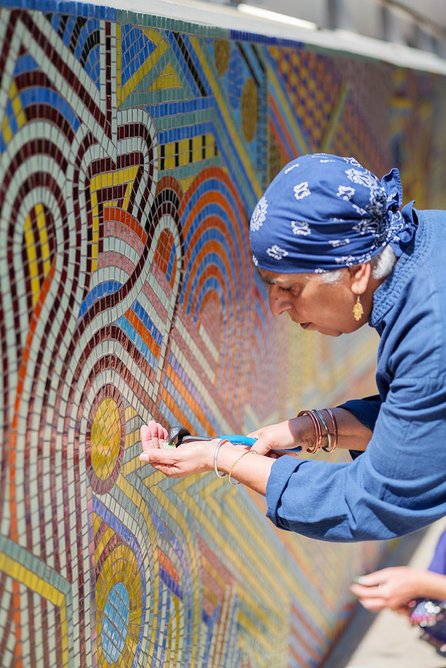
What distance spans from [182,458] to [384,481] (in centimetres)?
45

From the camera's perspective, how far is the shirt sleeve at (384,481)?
2014 mm

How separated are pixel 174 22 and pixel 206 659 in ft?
5.44

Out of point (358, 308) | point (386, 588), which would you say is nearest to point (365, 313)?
point (358, 308)

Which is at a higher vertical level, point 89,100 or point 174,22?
point 174,22

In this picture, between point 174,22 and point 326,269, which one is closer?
point 326,269

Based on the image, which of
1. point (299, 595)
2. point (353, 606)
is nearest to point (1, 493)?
point (299, 595)

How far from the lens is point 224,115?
2.93 metres

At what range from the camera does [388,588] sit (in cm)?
210

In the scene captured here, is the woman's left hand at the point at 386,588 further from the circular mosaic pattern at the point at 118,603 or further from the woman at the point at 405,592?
the circular mosaic pattern at the point at 118,603

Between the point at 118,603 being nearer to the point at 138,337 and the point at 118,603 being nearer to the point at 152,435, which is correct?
the point at 152,435

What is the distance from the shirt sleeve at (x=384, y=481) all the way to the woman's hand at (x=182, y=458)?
0.53 feet

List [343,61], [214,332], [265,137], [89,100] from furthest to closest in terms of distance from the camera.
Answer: [343,61] → [265,137] → [214,332] → [89,100]

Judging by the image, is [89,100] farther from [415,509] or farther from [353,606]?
[353,606]

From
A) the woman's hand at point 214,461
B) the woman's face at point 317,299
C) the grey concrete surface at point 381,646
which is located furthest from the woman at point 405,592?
the grey concrete surface at point 381,646
